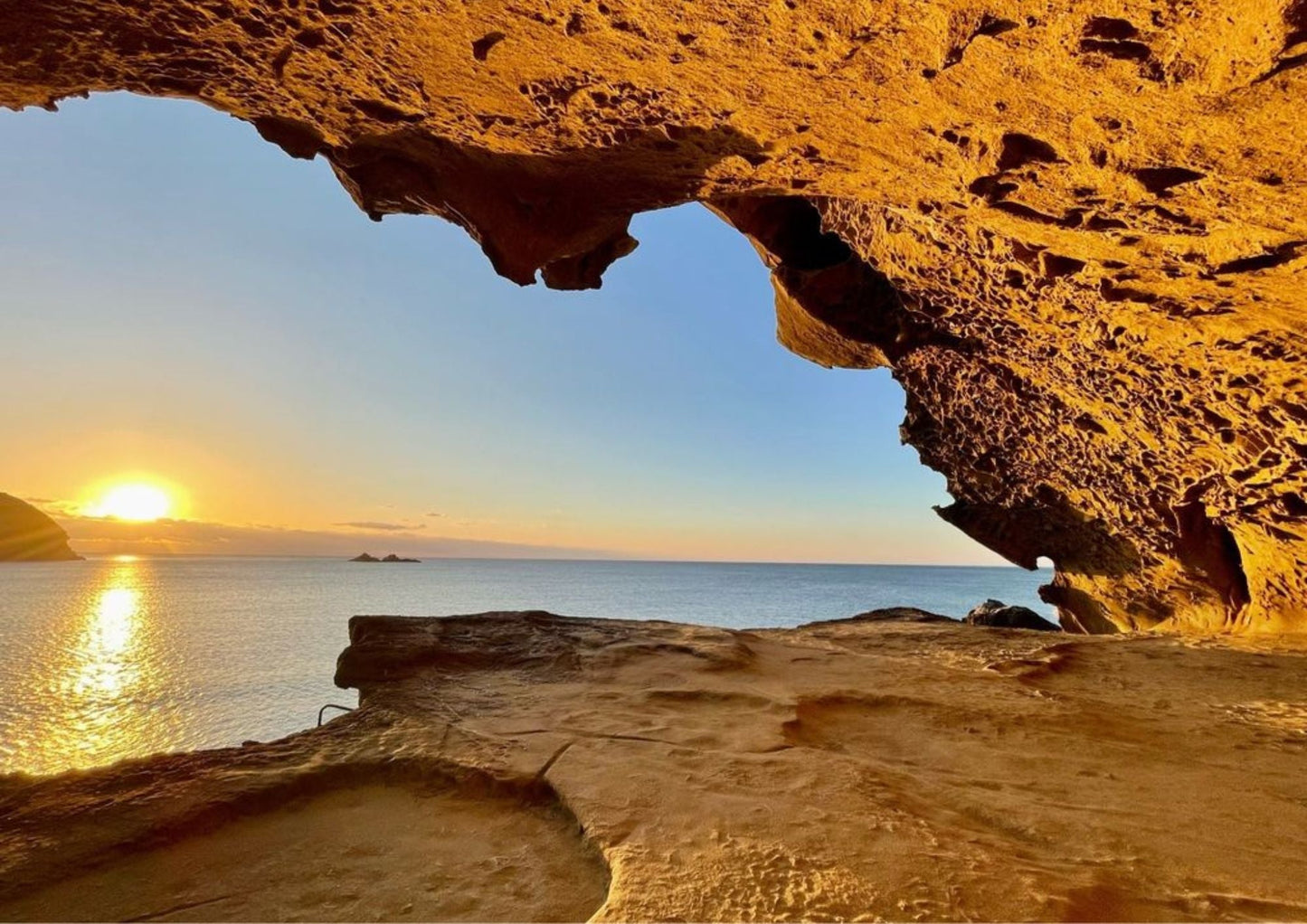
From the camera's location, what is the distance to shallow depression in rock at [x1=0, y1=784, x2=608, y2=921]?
187 cm

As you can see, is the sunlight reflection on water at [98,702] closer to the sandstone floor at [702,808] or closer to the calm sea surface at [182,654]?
the calm sea surface at [182,654]

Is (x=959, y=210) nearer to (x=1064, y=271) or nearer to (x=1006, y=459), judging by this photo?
(x=1064, y=271)

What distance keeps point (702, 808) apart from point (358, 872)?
1.25 metres

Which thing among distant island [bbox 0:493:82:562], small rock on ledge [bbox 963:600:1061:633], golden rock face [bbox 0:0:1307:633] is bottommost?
distant island [bbox 0:493:82:562]

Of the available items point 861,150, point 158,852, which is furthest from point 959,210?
point 158,852

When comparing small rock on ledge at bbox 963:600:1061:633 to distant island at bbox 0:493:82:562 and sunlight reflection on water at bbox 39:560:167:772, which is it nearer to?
sunlight reflection on water at bbox 39:560:167:772

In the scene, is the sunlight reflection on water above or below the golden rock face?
below

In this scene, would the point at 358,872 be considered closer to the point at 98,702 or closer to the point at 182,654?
the point at 98,702

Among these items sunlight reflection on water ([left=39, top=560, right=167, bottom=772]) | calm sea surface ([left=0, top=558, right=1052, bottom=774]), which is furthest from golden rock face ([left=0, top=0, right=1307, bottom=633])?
sunlight reflection on water ([left=39, top=560, right=167, bottom=772])

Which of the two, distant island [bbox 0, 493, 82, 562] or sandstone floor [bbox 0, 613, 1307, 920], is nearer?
sandstone floor [bbox 0, 613, 1307, 920]

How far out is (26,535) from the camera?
112375 millimetres

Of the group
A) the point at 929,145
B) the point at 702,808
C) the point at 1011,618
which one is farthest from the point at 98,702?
the point at 1011,618

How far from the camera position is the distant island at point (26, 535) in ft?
351

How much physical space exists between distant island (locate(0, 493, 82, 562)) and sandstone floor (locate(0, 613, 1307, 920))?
151m
